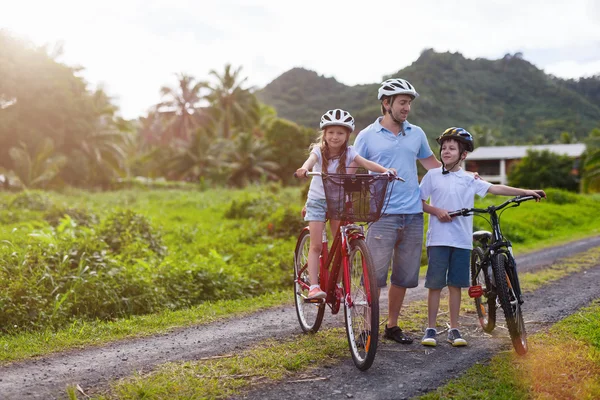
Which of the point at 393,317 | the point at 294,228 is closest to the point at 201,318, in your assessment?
the point at 393,317

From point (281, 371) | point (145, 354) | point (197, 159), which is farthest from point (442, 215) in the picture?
point (197, 159)

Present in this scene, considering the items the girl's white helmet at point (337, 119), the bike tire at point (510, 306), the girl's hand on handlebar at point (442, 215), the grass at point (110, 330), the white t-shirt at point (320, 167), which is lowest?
the grass at point (110, 330)

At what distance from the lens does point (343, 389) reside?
13.1ft

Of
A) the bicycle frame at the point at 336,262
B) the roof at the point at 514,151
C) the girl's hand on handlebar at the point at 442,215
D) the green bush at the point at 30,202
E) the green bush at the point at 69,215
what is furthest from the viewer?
the roof at the point at 514,151

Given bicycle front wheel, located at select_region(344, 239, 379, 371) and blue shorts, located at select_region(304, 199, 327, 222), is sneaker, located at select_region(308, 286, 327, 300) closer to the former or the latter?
bicycle front wheel, located at select_region(344, 239, 379, 371)

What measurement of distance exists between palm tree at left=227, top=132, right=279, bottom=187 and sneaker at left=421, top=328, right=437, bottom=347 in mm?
41070

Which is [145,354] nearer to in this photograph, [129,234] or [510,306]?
[510,306]

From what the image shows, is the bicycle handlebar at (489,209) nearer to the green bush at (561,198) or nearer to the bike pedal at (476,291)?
the bike pedal at (476,291)

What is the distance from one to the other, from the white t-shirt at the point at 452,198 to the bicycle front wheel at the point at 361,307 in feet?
2.93

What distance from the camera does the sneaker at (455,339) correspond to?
509 cm

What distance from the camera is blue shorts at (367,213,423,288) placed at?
5.04m

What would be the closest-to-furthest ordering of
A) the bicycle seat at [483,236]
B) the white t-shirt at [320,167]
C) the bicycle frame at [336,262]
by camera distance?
the bicycle frame at [336,262], the white t-shirt at [320,167], the bicycle seat at [483,236]

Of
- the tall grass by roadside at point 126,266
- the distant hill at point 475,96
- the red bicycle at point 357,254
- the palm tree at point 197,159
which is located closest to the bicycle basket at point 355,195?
the red bicycle at point 357,254

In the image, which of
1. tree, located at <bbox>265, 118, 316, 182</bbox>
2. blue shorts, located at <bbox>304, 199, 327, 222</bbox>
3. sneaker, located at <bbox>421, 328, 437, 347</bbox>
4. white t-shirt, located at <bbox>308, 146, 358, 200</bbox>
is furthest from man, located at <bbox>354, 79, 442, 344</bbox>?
tree, located at <bbox>265, 118, 316, 182</bbox>
